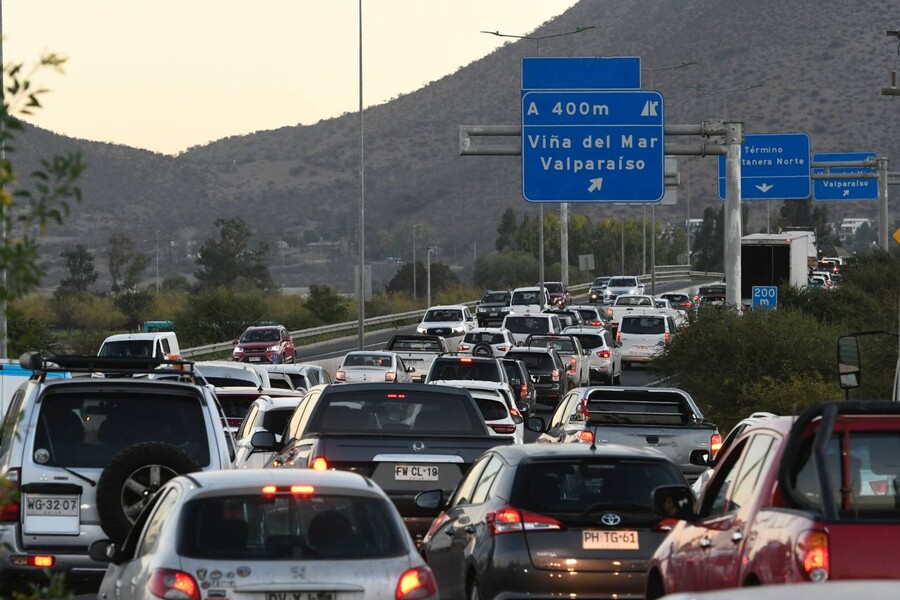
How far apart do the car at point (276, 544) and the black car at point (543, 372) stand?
3253 cm

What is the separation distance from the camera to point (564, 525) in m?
11.4

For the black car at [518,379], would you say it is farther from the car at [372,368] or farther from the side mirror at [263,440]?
the side mirror at [263,440]

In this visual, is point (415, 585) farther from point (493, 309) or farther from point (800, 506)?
point (493, 309)

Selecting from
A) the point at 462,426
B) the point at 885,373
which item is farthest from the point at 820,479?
the point at 885,373

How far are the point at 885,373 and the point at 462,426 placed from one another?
15.7 metres

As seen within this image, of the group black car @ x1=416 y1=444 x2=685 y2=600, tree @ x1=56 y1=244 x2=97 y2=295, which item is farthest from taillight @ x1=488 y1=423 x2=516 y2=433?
tree @ x1=56 y1=244 x2=97 y2=295

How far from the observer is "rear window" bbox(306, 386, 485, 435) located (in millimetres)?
15977

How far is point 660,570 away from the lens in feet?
33.0

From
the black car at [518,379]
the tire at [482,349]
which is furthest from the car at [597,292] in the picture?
the black car at [518,379]

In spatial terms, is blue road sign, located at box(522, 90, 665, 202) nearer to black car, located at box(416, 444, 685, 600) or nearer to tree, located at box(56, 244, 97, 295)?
black car, located at box(416, 444, 685, 600)

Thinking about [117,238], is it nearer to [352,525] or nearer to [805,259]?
[805,259]

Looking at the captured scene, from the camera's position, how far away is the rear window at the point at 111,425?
1258 centimetres

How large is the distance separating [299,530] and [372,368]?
33.2m

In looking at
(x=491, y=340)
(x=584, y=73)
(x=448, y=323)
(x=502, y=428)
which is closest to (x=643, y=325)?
(x=448, y=323)
